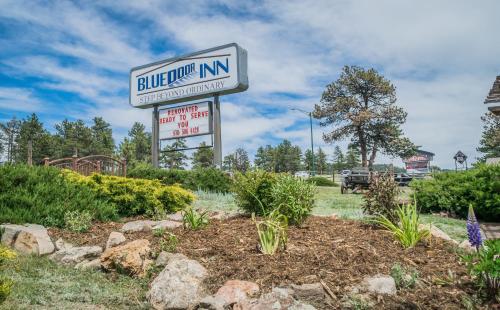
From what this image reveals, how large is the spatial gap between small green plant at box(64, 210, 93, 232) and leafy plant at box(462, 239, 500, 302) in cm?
622

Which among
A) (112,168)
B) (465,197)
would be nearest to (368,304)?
(465,197)

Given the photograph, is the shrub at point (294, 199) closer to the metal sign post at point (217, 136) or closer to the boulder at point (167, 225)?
the boulder at point (167, 225)

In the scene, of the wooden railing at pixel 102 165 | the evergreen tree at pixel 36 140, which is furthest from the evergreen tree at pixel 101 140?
the wooden railing at pixel 102 165

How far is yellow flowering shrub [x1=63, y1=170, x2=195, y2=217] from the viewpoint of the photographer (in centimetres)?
898

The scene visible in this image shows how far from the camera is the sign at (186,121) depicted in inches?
656

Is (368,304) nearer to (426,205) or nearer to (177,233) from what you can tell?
(177,233)

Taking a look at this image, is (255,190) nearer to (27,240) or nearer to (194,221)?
(194,221)

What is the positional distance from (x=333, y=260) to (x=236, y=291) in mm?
1175

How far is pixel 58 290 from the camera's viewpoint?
4.52 meters

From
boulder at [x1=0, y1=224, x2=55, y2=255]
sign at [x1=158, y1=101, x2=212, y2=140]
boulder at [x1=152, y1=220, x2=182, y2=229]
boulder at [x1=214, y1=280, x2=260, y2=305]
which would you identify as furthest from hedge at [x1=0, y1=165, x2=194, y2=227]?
sign at [x1=158, y1=101, x2=212, y2=140]

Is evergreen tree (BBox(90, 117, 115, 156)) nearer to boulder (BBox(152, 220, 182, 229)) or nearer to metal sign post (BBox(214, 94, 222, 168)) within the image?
metal sign post (BBox(214, 94, 222, 168))

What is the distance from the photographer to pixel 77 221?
7.34m

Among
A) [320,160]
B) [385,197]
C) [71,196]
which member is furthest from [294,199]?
[320,160]

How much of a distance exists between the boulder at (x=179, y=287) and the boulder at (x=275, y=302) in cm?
58
